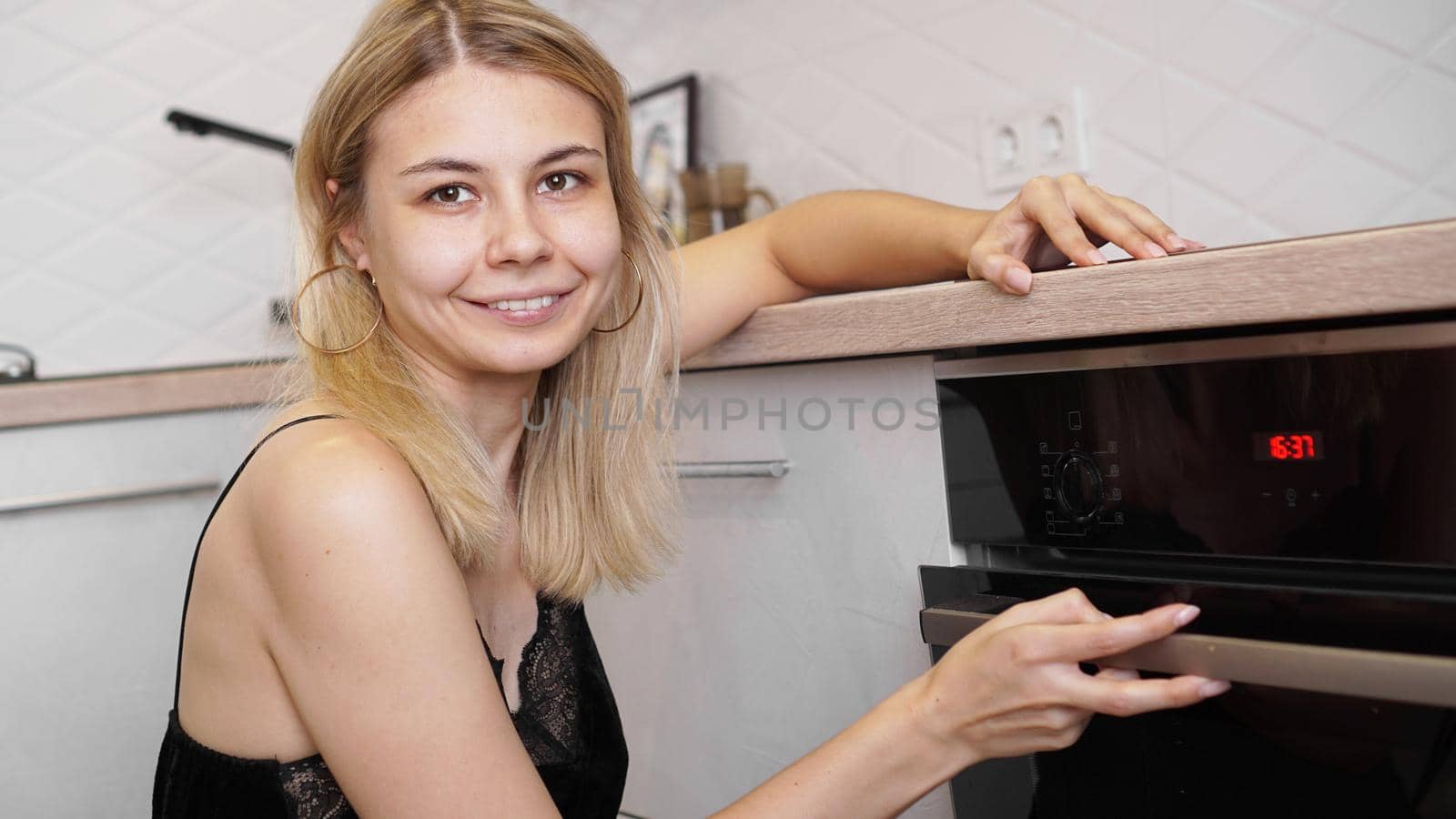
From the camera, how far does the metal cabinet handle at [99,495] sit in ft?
4.39

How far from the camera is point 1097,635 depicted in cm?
64

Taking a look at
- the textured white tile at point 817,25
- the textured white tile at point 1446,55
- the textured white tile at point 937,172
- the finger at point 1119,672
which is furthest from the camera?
the textured white tile at point 817,25

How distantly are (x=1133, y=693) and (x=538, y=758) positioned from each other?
0.54 metres

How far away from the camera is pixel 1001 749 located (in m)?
0.69

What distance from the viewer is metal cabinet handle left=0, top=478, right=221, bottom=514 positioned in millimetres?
1339

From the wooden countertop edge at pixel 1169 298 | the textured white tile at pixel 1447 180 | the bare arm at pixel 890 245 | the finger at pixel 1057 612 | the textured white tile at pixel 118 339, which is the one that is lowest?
the finger at pixel 1057 612

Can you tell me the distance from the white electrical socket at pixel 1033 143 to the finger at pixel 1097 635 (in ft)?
3.18

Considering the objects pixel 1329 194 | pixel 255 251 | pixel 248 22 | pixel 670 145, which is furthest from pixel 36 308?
pixel 1329 194

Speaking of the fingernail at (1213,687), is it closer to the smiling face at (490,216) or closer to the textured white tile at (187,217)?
the smiling face at (490,216)

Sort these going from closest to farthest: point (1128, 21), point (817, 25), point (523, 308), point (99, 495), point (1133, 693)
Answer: point (1133, 693), point (523, 308), point (99, 495), point (1128, 21), point (817, 25)

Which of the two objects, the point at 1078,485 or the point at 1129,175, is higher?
the point at 1129,175

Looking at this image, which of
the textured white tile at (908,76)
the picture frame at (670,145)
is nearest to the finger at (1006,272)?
the textured white tile at (908,76)

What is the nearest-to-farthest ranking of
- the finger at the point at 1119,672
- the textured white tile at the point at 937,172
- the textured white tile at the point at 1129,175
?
1. the finger at the point at 1119,672
2. the textured white tile at the point at 1129,175
3. the textured white tile at the point at 937,172

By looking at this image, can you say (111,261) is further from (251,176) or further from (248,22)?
(248,22)
